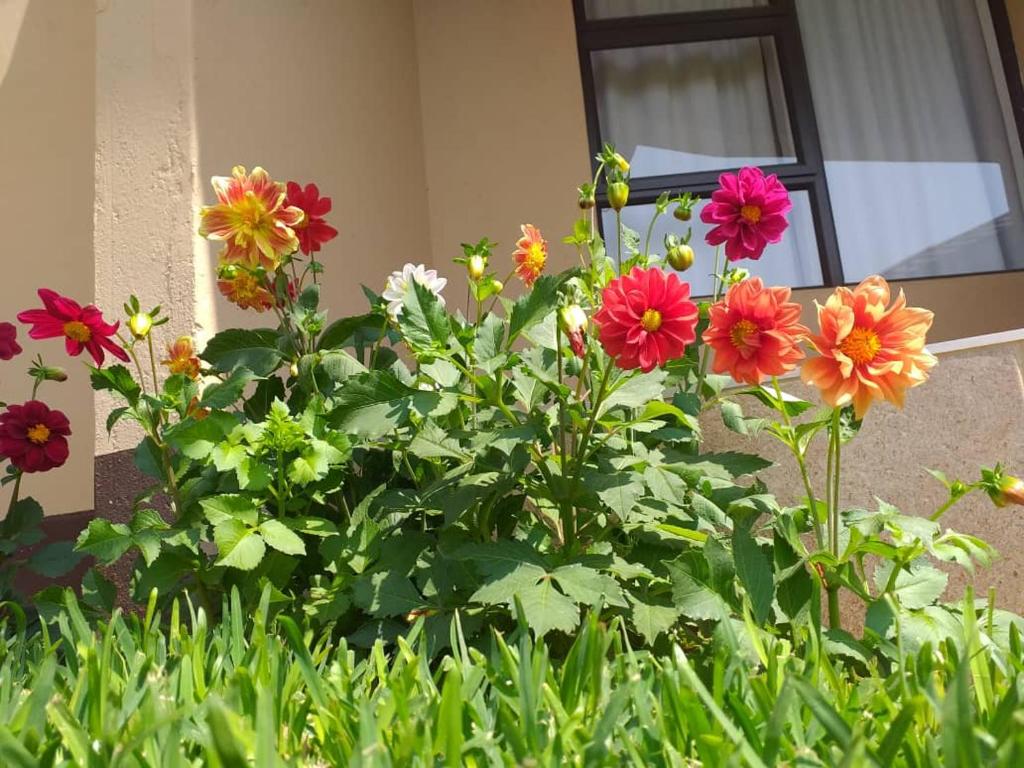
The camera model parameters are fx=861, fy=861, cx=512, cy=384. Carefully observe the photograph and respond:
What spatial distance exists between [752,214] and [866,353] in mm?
393

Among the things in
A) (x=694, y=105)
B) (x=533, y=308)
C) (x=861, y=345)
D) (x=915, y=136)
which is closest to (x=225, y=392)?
(x=533, y=308)

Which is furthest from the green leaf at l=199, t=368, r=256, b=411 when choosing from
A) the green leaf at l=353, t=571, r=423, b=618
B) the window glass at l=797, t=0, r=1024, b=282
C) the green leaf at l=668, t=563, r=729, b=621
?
the window glass at l=797, t=0, r=1024, b=282

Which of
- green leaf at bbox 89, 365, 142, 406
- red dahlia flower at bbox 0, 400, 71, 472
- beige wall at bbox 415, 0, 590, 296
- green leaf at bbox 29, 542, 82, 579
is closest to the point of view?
green leaf at bbox 89, 365, 142, 406

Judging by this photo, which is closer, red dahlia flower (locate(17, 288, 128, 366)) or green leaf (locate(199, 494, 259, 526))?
green leaf (locate(199, 494, 259, 526))

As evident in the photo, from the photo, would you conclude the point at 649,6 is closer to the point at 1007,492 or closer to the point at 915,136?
the point at 915,136

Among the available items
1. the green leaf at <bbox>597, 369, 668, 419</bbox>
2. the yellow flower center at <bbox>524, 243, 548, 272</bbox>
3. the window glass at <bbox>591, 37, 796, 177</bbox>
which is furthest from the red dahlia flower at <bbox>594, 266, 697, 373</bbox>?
the window glass at <bbox>591, 37, 796, 177</bbox>

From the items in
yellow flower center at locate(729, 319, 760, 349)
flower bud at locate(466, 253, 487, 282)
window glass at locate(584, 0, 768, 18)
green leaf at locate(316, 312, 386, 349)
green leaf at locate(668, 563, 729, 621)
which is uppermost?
window glass at locate(584, 0, 768, 18)

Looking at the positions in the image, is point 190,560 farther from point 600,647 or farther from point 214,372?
point 600,647

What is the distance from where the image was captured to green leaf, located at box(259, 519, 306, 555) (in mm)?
1126

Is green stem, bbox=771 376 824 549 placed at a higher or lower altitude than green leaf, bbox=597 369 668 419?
lower

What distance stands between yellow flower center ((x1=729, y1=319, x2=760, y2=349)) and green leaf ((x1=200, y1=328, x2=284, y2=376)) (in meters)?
0.75

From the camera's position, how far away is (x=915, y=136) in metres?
3.75

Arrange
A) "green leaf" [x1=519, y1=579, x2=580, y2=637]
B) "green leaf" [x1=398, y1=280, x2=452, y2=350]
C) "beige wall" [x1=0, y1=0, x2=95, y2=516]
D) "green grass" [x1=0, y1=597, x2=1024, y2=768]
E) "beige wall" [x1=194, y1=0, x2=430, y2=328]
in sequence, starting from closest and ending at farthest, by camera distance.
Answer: "green grass" [x1=0, y1=597, x2=1024, y2=768], "green leaf" [x1=519, y1=579, x2=580, y2=637], "green leaf" [x1=398, y1=280, x2=452, y2=350], "beige wall" [x1=194, y1=0, x2=430, y2=328], "beige wall" [x1=0, y1=0, x2=95, y2=516]

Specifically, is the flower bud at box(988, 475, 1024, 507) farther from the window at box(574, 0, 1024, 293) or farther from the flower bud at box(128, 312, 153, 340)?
the window at box(574, 0, 1024, 293)
